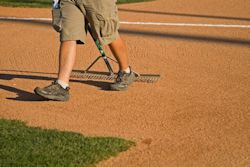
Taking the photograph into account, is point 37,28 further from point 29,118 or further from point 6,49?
point 29,118

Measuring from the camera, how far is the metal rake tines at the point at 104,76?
705cm

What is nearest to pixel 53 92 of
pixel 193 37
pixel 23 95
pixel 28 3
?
pixel 23 95

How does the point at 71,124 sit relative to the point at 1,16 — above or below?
above

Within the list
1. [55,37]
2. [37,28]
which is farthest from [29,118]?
[37,28]

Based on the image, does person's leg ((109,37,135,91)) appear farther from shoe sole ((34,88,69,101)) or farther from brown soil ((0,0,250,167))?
shoe sole ((34,88,69,101))

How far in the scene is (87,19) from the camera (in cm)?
645

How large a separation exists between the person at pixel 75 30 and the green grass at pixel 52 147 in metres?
0.85

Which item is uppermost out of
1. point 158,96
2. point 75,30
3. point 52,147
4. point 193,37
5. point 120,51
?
point 75,30

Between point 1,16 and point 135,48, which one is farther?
point 1,16

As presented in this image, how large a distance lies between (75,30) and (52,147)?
1650 mm

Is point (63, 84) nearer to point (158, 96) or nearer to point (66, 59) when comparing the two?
point (66, 59)

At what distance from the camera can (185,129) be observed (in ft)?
17.9

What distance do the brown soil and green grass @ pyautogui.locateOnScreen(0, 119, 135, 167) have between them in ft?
0.47

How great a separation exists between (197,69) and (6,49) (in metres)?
2.78
